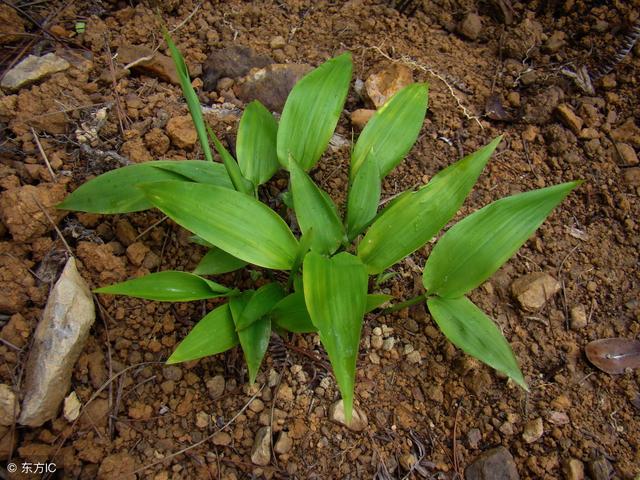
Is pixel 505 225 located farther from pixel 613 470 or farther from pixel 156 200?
pixel 156 200

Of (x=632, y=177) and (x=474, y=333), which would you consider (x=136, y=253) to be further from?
(x=632, y=177)

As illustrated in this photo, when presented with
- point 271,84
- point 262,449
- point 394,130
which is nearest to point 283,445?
point 262,449

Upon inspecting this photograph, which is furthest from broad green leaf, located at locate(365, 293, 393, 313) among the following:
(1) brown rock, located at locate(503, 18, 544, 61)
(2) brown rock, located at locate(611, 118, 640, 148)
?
(1) brown rock, located at locate(503, 18, 544, 61)

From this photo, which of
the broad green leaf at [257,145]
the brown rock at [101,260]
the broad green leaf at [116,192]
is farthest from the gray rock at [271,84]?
the brown rock at [101,260]

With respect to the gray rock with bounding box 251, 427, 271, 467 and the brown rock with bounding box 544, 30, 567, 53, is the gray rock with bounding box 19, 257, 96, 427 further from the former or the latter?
the brown rock with bounding box 544, 30, 567, 53

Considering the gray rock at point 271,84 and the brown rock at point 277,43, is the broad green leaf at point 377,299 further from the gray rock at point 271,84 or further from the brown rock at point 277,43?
the brown rock at point 277,43

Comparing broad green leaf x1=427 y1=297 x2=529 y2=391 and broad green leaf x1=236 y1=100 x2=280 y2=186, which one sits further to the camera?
broad green leaf x1=236 y1=100 x2=280 y2=186
